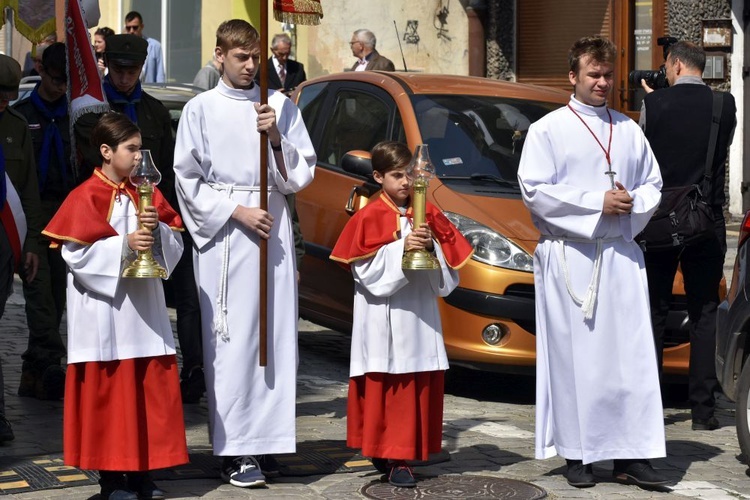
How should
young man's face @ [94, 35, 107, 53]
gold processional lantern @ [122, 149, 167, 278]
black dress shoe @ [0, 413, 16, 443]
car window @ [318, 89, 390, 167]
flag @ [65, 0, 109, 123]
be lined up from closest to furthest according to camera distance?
gold processional lantern @ [122, 149, 167, 278]
black dress shoe @ [0, 413, 16, 443]
flag @ [65, 0, 109, 123]
car window @ [318, 89, 390, 167]
young man's face @ [94, 35, 107, 53]

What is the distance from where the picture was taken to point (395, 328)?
7090 millimetres

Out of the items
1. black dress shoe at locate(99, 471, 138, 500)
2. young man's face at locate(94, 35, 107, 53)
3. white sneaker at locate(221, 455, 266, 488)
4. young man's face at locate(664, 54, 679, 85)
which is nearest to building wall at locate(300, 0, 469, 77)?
young man's face at locate(94, 35, 107, 53)

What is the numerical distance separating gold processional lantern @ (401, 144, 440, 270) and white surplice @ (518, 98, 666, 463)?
0.59 m

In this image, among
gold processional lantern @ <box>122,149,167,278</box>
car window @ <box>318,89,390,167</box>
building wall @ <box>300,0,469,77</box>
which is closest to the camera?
gold processional lantern @ <box>122,149,167,278</box>

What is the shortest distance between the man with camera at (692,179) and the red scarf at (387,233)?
183 centimetres

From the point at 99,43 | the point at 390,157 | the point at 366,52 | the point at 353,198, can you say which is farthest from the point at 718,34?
the point at 390,157

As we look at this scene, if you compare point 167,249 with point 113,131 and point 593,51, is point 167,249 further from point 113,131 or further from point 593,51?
point 593,51

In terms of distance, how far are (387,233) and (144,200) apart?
1207mm

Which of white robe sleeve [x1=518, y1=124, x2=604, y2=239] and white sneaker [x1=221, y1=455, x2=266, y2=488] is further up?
white robe sleeve [x1=518, y1=124, x2=604, y2=239]

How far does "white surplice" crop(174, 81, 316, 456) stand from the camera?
7051mm

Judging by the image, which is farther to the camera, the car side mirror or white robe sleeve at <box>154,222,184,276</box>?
the car side mirror

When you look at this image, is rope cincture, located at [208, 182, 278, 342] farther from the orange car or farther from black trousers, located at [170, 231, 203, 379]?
the orange car

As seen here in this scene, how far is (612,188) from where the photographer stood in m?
7.21

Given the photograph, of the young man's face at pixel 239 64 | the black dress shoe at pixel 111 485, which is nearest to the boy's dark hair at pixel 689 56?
the young man's face at pixel 239 64
